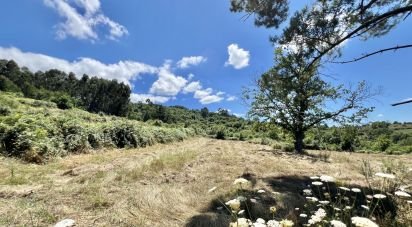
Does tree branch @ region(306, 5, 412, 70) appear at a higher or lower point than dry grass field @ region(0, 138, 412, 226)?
higher

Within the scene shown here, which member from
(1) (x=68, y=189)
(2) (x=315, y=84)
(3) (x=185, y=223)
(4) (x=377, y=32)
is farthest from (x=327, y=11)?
(2) (x=315, y=84)

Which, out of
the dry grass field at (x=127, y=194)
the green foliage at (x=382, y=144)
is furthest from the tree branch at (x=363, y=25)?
the green foliage at (x=382, y=144)

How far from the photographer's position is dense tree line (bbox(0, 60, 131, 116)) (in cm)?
6456

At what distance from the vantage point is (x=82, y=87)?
74.0 meters

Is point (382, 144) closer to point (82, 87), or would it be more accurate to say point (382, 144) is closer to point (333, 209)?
point (333, 209)

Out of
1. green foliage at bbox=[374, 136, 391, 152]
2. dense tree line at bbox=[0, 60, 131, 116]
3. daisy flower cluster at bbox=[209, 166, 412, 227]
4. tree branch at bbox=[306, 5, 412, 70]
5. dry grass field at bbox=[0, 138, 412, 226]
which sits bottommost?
dry grass field at bbox=[0, 138, 412, 226]

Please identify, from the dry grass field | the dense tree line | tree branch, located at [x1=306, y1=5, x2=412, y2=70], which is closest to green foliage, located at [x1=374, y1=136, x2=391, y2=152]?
the dry grass field

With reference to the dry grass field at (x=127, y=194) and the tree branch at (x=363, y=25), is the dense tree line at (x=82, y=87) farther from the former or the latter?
the tree branch at (x=363, y=25)

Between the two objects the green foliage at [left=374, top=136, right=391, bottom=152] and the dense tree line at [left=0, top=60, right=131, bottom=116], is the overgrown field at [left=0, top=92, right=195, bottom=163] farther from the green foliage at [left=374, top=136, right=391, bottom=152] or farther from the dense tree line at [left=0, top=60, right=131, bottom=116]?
the dense tree line at [left=0, top=60, right=131, bottom=116]

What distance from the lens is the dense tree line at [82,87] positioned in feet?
A: 212

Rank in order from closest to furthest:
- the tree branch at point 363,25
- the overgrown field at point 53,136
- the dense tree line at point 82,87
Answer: the tree branch at point 363,25 → the overgrown field at point 53,136 → the dense tree line at point 82,87

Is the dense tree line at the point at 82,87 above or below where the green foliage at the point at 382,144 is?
above

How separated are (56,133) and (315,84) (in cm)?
1287

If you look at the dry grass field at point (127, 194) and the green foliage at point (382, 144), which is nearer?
the dry grass field at point (127, 194)
